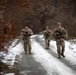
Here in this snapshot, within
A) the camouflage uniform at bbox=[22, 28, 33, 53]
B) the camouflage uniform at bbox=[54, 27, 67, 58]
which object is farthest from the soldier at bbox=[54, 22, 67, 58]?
the camouflage uniform at bbox=[22, 28, 33, 53]

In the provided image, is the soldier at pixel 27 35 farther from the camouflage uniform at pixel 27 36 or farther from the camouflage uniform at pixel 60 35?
the camouflage uniform at pixel 60 35

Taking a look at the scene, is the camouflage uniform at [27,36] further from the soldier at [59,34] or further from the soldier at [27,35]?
the soldier at [59,34]

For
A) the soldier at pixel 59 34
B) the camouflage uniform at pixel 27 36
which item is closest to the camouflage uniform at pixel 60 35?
the soldier at pixel 59 34

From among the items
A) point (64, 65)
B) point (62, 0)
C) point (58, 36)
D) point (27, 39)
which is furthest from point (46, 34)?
point (62, 0)

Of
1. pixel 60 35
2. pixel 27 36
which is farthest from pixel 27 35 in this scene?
pixel 60 35

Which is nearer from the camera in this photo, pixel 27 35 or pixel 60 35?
pixel 60 35

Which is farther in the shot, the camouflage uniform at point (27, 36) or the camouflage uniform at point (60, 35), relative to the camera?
the camouflage uniform at point (27, 36)

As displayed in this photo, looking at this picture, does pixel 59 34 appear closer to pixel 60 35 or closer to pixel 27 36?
pixel 60 35

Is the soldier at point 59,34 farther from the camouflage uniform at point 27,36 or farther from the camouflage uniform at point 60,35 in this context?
the camouflage uniform at point 27,36

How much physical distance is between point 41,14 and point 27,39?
176 ft

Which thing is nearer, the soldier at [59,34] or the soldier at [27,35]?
the soldier at [59,34]

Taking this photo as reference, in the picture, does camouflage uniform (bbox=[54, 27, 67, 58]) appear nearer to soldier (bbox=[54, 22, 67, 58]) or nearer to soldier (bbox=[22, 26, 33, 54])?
soldier (bbox=[54, 22, 67, 58])

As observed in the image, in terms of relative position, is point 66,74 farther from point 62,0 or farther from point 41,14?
point 41,14

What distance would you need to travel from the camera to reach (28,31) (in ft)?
73.8
